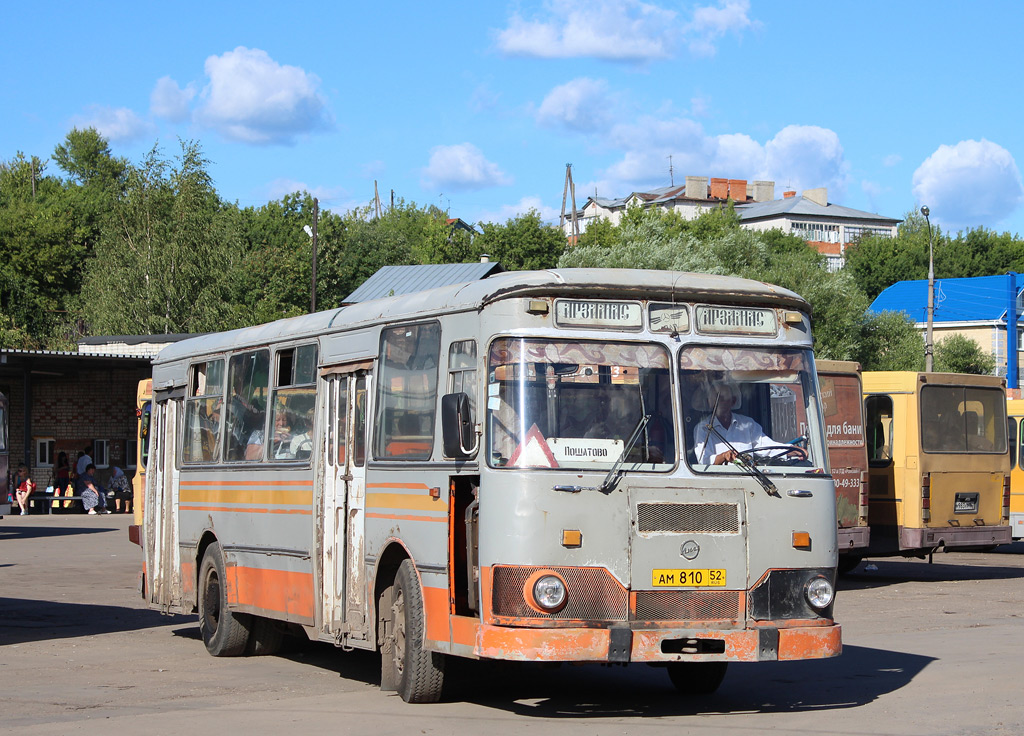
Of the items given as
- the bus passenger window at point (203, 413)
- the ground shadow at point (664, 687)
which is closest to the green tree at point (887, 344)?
the bus passenger window at point (203, 413)

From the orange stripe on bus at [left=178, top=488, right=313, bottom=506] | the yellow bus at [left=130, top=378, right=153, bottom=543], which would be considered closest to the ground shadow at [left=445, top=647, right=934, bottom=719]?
the orange stripe on bus at [left=178, top=488, right=313, bottom=506]

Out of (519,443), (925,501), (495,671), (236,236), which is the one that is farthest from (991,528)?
(236,236)

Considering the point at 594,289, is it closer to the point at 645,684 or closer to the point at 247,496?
the point at 645,684

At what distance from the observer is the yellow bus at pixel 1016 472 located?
2520cm

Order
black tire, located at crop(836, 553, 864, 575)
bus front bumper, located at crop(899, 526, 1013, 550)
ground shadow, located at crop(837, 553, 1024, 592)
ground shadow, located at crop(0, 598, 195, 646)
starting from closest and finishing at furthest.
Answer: ground shadow, located at crop(0, 598, 195, 646), bus front bumper, located at crop(899, 526, 1013, 550), ground shadow, located at crop(837, 553, 1024, 592), black tire, located at crop(836, 553, 864, 575)

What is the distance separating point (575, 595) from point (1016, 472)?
61.7 feet

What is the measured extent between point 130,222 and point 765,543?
55.9m

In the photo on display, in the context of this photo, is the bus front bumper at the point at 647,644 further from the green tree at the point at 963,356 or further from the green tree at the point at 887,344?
the green tree at the point at 963,356

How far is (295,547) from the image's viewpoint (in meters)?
11.7

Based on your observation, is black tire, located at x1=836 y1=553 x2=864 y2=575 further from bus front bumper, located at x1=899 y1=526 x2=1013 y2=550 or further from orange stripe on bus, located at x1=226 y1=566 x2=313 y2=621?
orange stripe on bus, located at x1=226 y1=566 x2=313 y2=621

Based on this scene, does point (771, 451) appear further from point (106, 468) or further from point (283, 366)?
point (106, 468)

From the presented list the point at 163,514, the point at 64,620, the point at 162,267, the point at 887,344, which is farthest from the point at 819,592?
the point at 887,344

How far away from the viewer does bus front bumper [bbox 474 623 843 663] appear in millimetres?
8594

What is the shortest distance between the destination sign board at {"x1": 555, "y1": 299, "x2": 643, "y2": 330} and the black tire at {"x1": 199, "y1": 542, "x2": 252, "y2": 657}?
5454 millimetres
